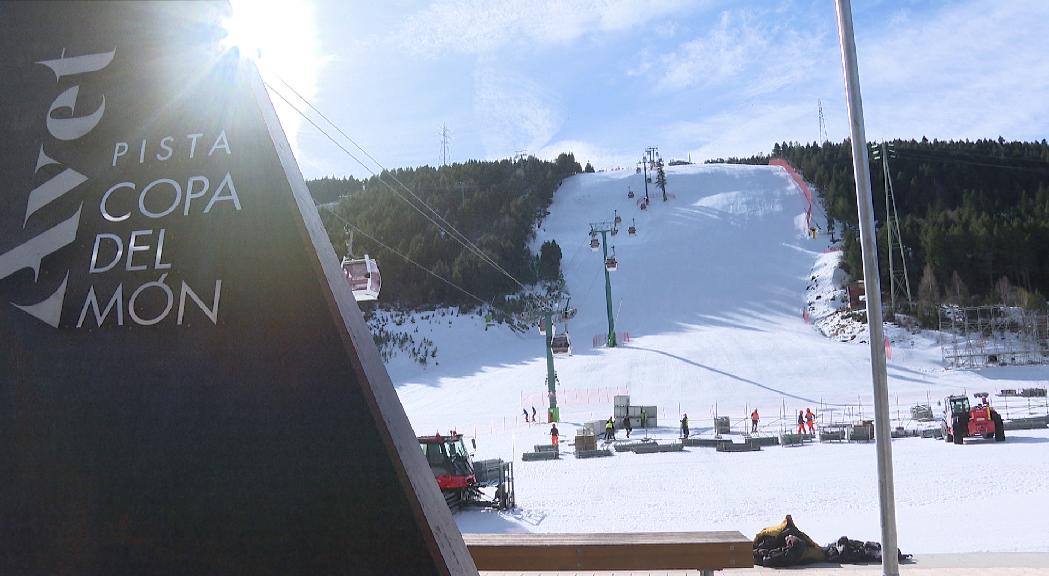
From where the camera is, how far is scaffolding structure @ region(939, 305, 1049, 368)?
41719 millimetres

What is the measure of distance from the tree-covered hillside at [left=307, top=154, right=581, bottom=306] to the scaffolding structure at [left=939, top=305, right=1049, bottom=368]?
30868 millimetres

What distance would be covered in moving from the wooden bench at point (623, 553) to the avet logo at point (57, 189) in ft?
12.0

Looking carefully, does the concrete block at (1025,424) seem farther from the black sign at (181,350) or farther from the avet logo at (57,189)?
the avet logo at (57,189)

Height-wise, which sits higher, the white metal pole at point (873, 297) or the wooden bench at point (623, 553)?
the white metal pole at point (873, 297)

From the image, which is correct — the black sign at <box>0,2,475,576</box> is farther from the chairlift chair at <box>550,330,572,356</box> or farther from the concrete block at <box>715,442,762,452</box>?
the chairlift chair at <box>550,330,572,356</box>

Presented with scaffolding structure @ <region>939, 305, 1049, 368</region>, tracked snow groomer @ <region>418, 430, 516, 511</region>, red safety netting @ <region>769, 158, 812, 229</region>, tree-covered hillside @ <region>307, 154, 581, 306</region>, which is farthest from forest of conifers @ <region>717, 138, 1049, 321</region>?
tracked snow groomer @ <region>418, 430, 516, 511</region>

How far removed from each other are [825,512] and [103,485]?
10462 mm

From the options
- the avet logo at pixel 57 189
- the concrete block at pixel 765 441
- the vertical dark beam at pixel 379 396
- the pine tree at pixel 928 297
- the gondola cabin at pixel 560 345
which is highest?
the pine tree at pixel 928 297

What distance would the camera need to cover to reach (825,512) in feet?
38.8

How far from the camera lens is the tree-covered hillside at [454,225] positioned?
68.2 m

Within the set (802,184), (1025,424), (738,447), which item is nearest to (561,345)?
(738,447)

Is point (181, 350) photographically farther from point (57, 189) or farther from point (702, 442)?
point (702, 442)

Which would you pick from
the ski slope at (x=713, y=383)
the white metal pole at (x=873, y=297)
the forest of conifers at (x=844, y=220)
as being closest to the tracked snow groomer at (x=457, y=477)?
the ski slope at (x=713, y=383)

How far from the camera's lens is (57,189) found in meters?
4.45
